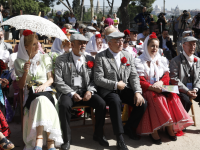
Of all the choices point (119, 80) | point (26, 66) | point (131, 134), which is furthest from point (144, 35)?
point (26, 66)

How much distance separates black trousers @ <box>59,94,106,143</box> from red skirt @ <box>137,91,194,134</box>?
0.71 meters

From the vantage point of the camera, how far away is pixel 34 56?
12.4ft

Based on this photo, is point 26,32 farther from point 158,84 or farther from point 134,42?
point 134,42

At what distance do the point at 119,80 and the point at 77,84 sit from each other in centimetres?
72

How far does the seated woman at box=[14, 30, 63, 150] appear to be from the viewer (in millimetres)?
3268

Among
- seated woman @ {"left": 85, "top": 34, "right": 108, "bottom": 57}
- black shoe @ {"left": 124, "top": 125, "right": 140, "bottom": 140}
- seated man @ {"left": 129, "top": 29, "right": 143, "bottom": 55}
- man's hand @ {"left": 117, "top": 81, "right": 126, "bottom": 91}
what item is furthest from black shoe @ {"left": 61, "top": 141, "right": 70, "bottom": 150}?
seated man @ {"left": 129, "top": 29, "right": 143, "bottom": 55}

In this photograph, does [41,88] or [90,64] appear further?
[90,64]

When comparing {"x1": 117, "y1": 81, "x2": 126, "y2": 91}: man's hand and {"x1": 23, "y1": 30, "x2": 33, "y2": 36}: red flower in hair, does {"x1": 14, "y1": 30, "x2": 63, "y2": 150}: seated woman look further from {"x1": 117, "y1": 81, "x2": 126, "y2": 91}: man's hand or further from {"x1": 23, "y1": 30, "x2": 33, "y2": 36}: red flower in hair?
{"x1": 117, "y1": 81, "x2": 126, "y2": 91}: man's hand

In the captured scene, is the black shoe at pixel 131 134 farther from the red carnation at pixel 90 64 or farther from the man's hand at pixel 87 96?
the red carnation at pixel 90 64

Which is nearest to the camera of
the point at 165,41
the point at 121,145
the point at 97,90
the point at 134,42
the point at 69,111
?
the point at 121,145

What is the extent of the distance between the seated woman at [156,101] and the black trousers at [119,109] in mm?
122

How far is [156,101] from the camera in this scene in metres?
3.84

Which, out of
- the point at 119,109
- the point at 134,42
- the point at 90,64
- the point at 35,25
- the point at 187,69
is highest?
the point at 35,25

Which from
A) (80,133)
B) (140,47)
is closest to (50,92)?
(80,133)
